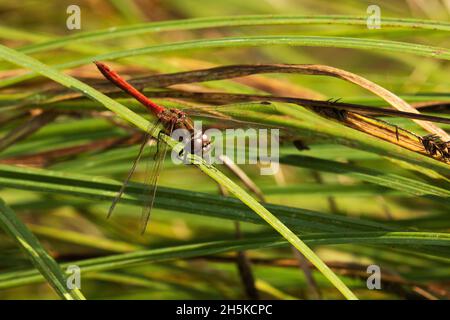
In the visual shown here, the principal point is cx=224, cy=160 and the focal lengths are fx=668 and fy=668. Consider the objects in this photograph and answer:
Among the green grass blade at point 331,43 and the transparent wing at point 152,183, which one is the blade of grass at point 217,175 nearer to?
the green grass blade at point 331,43

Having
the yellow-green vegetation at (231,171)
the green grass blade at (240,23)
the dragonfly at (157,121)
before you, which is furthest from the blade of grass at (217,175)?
the green grass blade at (240,23)

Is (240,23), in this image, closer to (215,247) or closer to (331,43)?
(331,43)

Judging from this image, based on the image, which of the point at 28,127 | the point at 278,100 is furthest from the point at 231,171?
the point at 28,127

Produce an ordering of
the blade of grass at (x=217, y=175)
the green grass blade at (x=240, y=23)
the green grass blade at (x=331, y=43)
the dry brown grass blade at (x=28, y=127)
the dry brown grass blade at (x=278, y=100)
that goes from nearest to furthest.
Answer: the blade of grass at (x=217, y=175) → the dry brown grass blade at (x=278, y=100) → the green grass blade at (x=331, y=43) → the green grass blade at (x=240, y=23) → the dry brown grass blade at (x=28, y=127)

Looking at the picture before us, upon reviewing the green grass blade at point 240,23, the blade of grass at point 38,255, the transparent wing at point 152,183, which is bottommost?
the blade of grass at point 38,255

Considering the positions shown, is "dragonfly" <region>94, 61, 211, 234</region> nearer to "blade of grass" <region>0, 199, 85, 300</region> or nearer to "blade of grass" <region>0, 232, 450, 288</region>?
"blade of grass" <region>0, 232, 450, 288</region>

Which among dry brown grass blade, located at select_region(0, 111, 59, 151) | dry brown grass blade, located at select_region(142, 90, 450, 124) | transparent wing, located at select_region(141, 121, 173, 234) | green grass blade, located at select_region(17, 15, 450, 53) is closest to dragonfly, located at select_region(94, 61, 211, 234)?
transparent wing, located at select_region(141, 121, 173, 234)

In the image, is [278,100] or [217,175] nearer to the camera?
[217,175]
